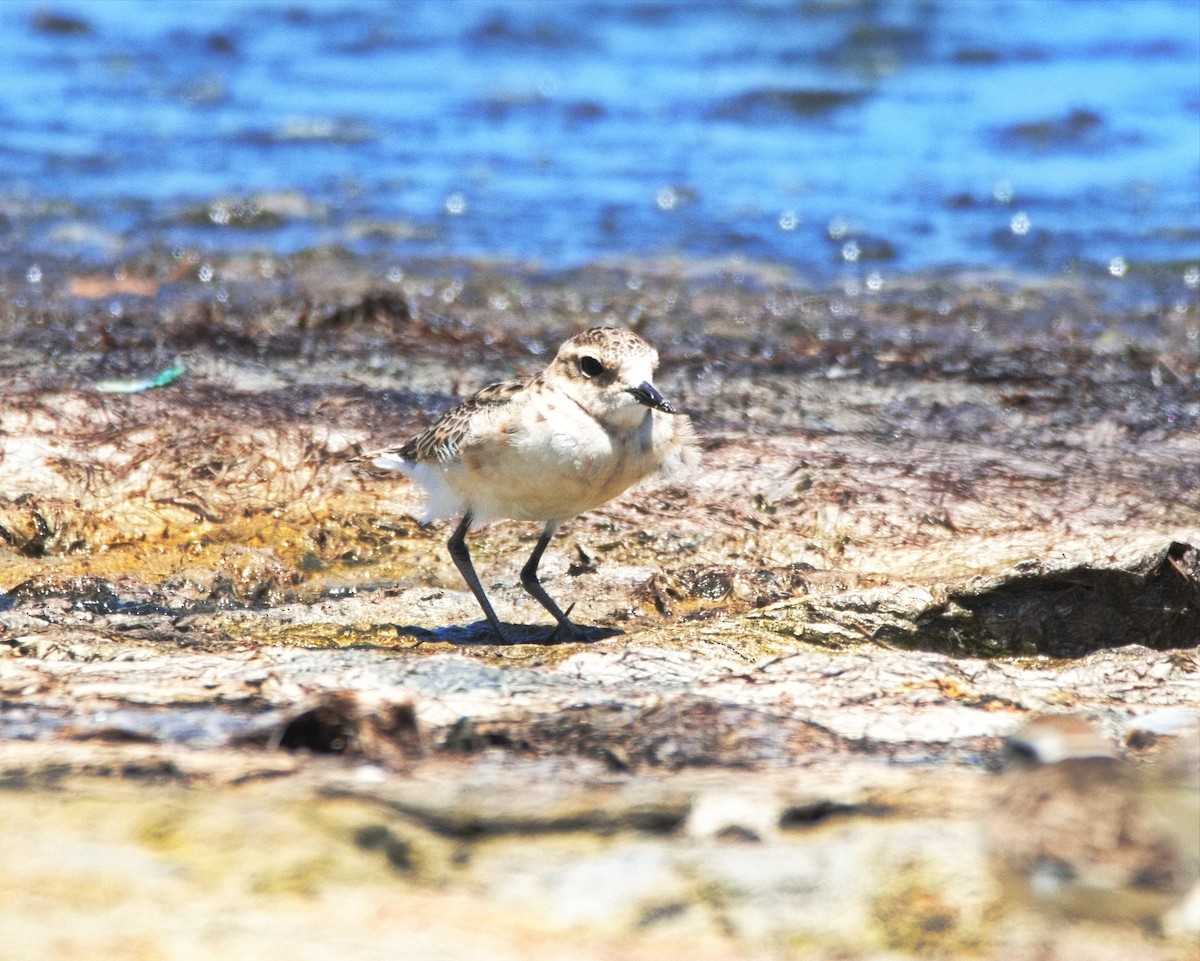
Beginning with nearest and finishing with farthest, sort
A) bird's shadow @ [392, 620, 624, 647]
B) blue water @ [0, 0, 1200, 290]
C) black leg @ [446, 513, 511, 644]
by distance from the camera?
bird's shadow @ [392, 620, 624, 647]
black leg @ [446, 513, 511, 644]
blue water @ [0, 0, 1200, 290]

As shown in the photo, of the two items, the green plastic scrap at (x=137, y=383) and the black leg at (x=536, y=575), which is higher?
the green plastic scrap at (x=137, y=383)

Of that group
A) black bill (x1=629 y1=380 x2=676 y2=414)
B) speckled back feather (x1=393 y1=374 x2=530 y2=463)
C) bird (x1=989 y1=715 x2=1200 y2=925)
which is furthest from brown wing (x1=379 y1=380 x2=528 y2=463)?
bird (x1=989 y1=715 x2=1200 y2=925)

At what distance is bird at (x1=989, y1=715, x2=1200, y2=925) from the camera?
11.1 feet

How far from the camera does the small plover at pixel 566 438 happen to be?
6.43 meters

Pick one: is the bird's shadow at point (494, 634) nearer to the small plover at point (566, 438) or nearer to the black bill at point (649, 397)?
the small plover at point (566, 438)

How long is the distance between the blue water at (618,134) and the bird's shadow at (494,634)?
9.32m

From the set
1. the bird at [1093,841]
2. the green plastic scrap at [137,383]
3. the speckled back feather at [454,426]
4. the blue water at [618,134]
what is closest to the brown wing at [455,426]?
the speckled back feather at [454,426]

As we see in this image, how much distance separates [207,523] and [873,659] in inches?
135

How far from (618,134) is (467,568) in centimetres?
1433

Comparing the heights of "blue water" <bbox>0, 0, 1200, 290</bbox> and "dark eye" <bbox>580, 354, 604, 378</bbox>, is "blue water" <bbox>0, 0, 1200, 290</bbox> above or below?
above

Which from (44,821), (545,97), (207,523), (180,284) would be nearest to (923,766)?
(44,821)

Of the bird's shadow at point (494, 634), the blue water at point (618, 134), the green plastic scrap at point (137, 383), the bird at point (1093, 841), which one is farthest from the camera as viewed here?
the blue water at point (618, 134)

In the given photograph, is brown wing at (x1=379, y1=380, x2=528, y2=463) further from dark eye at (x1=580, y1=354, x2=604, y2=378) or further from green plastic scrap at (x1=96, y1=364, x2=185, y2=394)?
green plastic scrap at (x1=96, y1=364, x2=185, y2=394)

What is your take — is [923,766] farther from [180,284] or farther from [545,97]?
[545,97]
